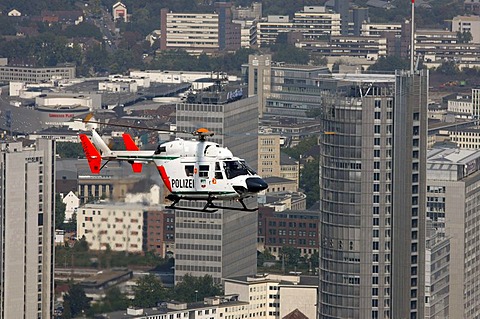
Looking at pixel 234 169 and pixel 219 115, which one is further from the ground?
pixel 234 169

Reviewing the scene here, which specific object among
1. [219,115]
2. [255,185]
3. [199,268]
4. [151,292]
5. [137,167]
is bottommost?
[199,268]

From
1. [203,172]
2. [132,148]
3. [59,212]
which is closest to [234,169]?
[203,172]

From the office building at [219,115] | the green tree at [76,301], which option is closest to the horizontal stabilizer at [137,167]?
the green tree at [76,301]

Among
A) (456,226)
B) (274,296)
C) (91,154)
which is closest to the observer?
(91,154)

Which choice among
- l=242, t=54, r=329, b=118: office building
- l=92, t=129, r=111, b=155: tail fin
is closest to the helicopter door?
l=92, t=129, r=111, b=155: tail fin

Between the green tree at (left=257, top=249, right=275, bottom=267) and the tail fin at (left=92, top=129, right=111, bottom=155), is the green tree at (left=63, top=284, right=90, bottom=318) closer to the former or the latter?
the tail fin at (left=92, top=129, right=111, bottom=155)

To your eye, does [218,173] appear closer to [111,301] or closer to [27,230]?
[111,301]
